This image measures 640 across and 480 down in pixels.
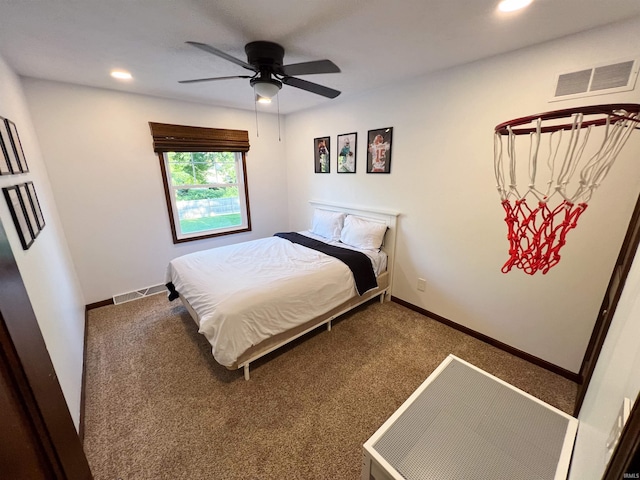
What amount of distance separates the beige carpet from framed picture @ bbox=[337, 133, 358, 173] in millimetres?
1829

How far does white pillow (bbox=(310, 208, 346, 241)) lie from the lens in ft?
10.9

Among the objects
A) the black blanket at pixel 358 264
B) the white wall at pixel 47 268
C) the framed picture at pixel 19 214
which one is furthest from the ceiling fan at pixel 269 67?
the black blanket at pixel 358 264

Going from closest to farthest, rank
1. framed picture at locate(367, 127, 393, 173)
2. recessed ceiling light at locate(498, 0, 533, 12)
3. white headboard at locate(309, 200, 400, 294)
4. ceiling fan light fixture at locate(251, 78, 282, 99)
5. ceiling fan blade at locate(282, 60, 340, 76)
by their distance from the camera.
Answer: recessed ceiling light at locate(498, 0, 533, 12) → ceiling fan blade at locate(282, 60, 340, 76) → ceiling fan light fixture at locate(251, 78, 282, 99) → framed picture at locate(367, 127, 393, 173) → white headboard at locate(309, 200, 400, 294)

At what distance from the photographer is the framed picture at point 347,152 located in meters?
3.10

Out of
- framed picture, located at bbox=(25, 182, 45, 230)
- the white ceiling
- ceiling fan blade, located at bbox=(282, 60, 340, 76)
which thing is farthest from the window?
ceiling fan blade, located at bbox=(282, 60, 340, 76)

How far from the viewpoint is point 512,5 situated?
1335 millimetres

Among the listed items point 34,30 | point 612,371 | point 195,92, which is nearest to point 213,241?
point 195,92

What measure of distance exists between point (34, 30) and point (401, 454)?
2.92 m

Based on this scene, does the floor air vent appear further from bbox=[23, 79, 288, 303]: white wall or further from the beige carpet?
the beige carpet

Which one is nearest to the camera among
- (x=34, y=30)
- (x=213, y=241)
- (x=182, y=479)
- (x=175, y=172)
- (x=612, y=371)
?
(x=612, y=371)

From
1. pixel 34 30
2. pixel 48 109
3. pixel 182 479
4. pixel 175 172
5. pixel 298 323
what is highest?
pixel 34 30

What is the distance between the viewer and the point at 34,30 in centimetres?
152

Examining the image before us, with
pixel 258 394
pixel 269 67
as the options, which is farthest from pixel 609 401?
pixel 269 67

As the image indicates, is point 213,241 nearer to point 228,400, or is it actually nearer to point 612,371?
point 228,400
